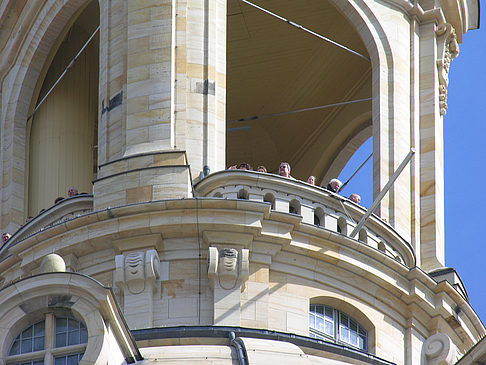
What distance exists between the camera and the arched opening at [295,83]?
60.1 m

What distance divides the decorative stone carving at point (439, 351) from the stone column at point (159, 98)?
211 inches

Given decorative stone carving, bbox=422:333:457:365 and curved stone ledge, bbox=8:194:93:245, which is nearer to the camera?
decorative stone carving, bbox=422:333:457:365

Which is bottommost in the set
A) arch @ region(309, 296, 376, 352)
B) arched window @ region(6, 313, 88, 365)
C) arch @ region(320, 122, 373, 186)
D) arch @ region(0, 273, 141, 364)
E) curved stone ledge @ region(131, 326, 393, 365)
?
arched window @ region(6, 313, 88, 365)

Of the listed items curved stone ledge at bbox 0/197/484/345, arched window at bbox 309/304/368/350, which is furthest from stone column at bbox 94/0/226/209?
arched window at bbox 309/304/368/350

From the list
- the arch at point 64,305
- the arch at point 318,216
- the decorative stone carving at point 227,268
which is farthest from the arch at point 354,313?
the arch at point 64,305

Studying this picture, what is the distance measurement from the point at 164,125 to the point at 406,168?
571cm

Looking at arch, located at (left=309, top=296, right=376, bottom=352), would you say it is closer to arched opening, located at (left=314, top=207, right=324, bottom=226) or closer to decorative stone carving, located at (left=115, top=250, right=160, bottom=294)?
arched opening, located at (left=314, top=207, right=324, bottom=226)

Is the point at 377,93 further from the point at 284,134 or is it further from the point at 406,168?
the point at 284,134

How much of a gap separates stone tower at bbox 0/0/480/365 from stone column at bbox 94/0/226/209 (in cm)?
4

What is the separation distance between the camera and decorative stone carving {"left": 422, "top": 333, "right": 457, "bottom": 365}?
50281mm

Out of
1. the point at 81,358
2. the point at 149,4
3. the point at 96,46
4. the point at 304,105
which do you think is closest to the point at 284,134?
the point at 304,105

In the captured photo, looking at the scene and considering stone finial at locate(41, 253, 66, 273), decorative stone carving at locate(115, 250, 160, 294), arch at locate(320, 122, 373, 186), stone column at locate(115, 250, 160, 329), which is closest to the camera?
stone finial at locate(41, 253, 66, 273)

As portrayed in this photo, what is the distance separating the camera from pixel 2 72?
58.7 metres

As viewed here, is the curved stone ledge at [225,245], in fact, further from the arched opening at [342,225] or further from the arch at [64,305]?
the arch at [64,305]
